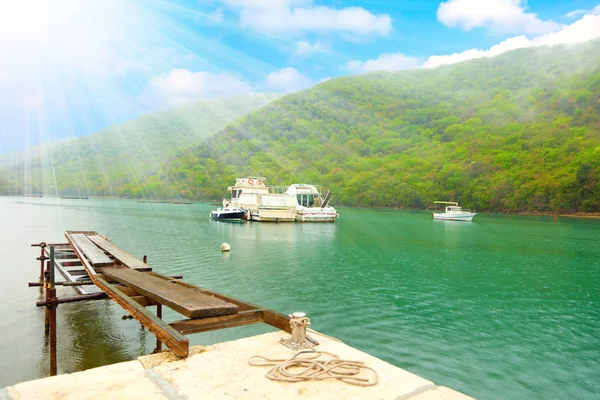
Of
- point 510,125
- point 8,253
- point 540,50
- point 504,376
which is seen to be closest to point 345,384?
point 504,376

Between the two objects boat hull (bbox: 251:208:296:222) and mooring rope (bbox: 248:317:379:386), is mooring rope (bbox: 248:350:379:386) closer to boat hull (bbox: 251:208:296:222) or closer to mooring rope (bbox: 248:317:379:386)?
mooring rope (bbox: 248:317:379:386)

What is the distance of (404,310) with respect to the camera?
1561 centimetres

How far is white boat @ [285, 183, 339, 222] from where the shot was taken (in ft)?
204

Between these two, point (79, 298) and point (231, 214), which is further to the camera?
point (231, 214)

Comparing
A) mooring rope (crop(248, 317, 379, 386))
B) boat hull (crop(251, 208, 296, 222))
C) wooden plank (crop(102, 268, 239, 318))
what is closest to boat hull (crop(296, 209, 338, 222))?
boat hull (crop(251, 208, 296, 222))

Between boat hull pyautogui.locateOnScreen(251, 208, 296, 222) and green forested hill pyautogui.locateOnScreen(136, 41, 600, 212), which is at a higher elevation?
green forested hill pyautogui.locateOnScreen(136, 41, 600, 212)

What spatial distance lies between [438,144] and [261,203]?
99520 mm

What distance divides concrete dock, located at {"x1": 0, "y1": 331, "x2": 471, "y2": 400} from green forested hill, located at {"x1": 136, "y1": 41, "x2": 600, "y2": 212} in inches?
4005

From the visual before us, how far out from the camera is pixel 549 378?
10.1m

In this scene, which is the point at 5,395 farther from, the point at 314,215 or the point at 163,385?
the point at 314,215

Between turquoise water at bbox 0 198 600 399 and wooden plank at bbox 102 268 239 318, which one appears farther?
turquoise water at bbox 0 198 600 399

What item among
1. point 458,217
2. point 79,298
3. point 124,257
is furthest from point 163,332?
point 458,217

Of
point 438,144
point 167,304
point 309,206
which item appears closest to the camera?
point 167,304

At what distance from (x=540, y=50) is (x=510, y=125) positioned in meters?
103
